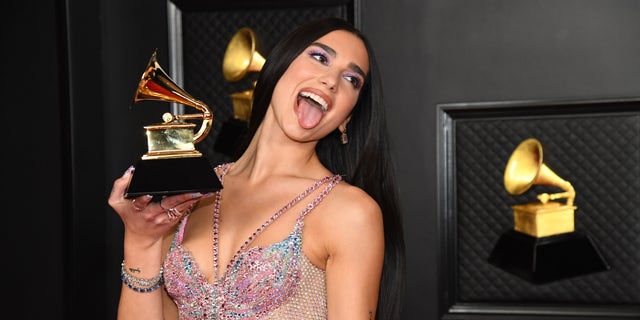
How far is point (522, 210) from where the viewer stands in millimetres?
3051

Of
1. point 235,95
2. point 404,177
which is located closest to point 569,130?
point 404,177

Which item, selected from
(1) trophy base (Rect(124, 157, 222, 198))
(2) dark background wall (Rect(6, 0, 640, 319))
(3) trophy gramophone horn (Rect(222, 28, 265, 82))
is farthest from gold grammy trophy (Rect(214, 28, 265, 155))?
(1) trophy base (Rect(124, 157, 222, 198))

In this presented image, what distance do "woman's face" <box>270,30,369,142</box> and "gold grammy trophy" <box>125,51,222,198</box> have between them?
22 centimetres

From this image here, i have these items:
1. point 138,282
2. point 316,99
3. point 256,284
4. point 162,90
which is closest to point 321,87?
point 316,99

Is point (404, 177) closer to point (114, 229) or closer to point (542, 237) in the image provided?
point (542, 237)

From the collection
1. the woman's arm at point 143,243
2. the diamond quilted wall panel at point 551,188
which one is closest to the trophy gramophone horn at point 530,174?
the diamond quilted wall panel at point 551,188

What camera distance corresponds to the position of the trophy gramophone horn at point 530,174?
3018 mm

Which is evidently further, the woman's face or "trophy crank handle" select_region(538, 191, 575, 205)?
"trophy crank handle" select_region(538, 191, 575, 205)

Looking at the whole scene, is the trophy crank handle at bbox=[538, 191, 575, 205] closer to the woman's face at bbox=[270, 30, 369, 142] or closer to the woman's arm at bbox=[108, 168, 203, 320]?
the woman's face at bbox=[270, 30, 369, 142]

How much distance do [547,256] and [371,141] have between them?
3.47 ft

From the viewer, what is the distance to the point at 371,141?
7.33 ft

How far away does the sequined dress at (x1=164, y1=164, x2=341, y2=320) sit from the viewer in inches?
80.4

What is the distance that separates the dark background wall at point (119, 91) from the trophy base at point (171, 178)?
1.52 m

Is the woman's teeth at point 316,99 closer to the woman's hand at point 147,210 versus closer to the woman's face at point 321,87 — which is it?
the woman's face at point 321,87
